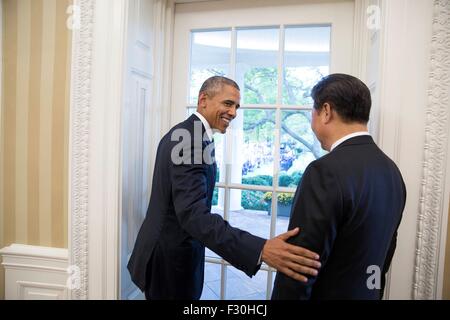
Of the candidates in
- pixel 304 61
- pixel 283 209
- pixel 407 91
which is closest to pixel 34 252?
pixel 283 209

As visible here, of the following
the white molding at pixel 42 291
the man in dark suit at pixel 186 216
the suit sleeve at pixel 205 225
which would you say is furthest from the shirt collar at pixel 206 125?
the white molding at pixel 42 291

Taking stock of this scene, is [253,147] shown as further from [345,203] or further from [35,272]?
[35,272]

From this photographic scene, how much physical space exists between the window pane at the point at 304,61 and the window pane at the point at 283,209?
0.48 metres

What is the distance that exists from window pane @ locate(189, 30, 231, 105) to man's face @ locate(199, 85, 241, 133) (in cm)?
39

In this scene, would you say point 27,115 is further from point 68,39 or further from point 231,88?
point 231,88

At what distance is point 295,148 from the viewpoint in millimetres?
1491

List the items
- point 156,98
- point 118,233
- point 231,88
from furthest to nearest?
point 156,98 → point 118,233 → point 231,88

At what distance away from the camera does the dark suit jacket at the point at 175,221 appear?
105 cm

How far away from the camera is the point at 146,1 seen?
1.45m

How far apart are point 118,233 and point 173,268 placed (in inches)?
13.3

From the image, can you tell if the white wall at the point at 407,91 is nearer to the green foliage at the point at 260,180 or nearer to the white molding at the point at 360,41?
the white molding at the point at 360,41

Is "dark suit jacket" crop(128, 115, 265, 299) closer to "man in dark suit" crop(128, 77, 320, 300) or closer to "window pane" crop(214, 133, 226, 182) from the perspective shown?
"man in dark suit" crop(128, 77, 320, 300)

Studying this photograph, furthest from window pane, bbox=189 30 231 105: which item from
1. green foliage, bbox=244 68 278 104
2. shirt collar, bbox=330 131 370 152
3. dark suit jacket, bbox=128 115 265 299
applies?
shirt collar, bbox=330 131 370 152

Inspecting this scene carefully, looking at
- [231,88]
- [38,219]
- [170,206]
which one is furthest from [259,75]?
[38,219]
